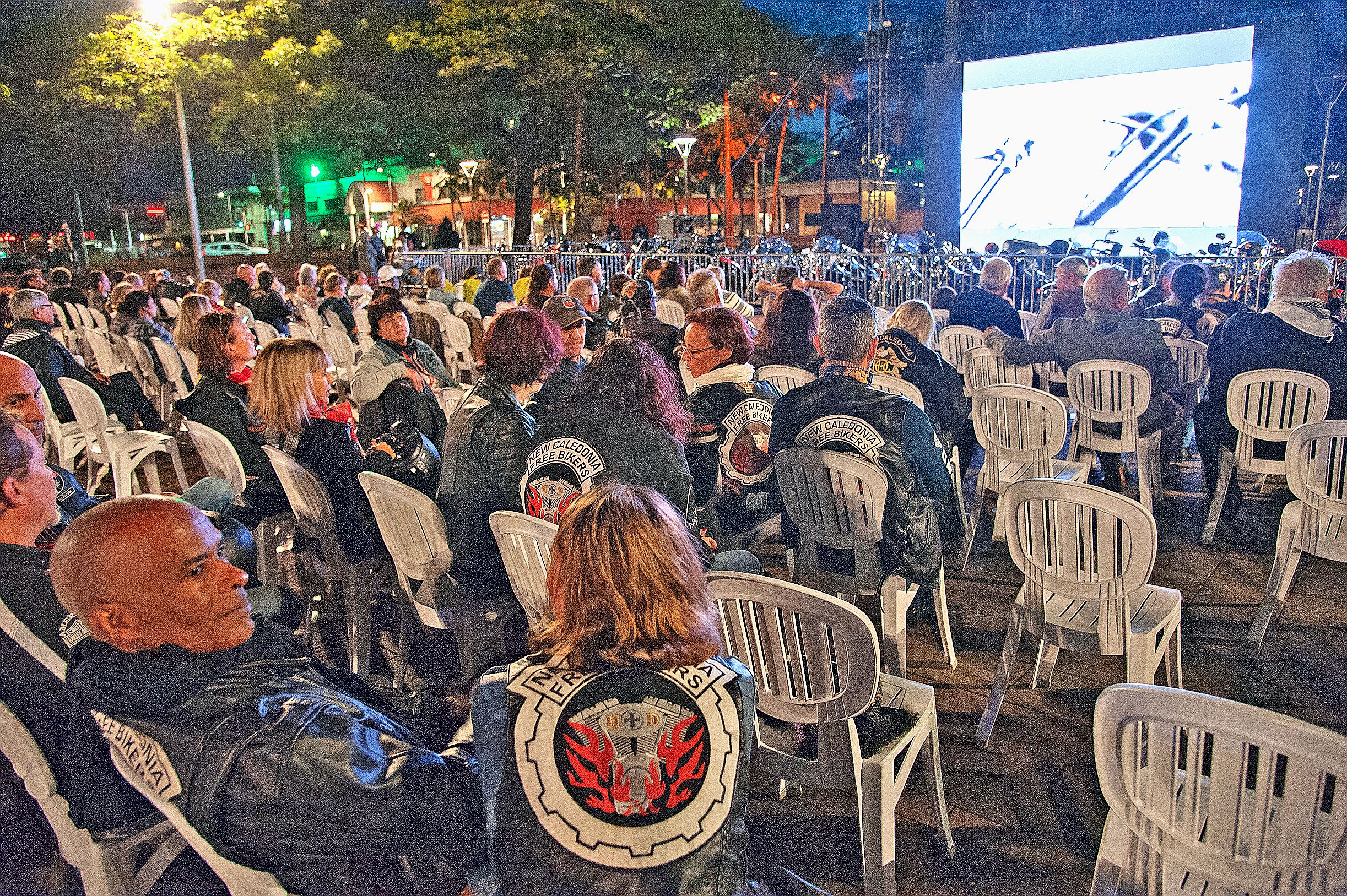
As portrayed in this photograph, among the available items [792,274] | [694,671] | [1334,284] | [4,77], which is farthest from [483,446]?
[4,77]

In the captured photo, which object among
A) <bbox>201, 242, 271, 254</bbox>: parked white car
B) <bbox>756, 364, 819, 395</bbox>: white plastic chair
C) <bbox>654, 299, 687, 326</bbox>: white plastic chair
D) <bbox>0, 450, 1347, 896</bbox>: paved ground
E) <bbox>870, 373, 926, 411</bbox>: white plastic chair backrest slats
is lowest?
<bbox>0, 450, 1347, 896</bbox>: paved ground

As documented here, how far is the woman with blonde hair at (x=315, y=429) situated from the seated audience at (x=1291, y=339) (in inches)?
175

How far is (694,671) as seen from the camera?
147 cm

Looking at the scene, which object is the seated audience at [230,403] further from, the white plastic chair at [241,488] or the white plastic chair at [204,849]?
the white plastic chair at [204,849]

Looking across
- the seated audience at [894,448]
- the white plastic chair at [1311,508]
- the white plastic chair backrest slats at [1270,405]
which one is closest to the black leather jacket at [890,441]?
the seated audience at [894,448]

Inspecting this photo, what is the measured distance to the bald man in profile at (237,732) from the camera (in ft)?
4.79

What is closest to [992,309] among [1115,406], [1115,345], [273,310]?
[1115,345]

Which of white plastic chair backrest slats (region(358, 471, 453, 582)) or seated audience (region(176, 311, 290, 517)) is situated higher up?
seated audience (region(176, 311, 290, 517))

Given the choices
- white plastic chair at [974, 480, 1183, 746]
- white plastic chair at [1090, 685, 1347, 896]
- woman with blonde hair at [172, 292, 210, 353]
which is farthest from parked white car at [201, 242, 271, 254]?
white plastic chair at [1090, 685, 1347, 896]

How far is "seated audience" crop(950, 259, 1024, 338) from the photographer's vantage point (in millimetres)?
6406

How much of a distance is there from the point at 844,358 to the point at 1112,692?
6.31 ft

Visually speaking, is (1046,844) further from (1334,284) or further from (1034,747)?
(1334,284)

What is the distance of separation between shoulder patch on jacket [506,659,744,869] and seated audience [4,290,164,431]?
5.52 metres

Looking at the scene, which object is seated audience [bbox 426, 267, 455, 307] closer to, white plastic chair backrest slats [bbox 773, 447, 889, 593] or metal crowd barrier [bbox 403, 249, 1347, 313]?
metal crowd barrier [bbox 403, 249, 1347, 313]
